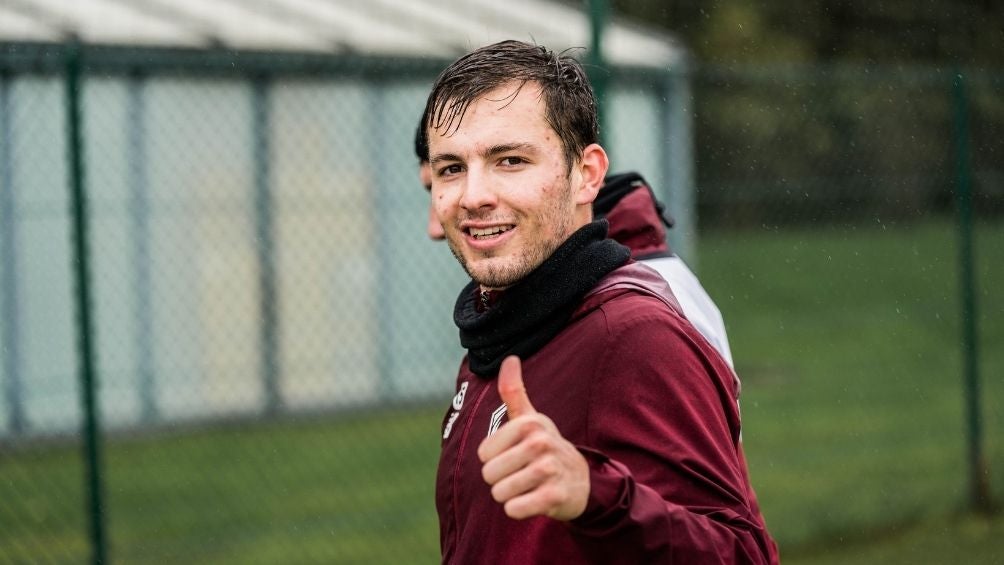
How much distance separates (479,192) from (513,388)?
1.72ft

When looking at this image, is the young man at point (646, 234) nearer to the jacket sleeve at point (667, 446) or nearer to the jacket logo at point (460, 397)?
the jacket logo at point (460, 397)

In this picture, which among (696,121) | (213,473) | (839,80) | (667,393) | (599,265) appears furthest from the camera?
(696,121)

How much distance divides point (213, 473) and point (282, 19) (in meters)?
3.67

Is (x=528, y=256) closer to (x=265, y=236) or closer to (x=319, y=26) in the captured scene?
(x=265, y=236)

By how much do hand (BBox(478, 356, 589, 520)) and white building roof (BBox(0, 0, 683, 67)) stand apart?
6.55m

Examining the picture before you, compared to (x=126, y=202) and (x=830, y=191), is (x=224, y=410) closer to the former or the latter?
(x=126, y=202)

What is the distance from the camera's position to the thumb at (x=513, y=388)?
1.67m

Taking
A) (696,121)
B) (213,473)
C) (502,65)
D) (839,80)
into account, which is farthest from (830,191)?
(502,65)

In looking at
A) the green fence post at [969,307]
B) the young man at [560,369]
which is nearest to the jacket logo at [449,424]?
the young man at [560,369]

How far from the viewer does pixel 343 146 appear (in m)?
10.1

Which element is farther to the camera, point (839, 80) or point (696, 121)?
point (696, 121)

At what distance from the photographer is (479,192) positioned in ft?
6.92

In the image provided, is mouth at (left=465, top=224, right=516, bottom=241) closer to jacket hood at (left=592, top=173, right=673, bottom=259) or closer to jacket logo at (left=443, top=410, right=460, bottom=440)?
jacket logo at (left=443, top=410, right=460, bottom=440)

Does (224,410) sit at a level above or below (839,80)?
below
